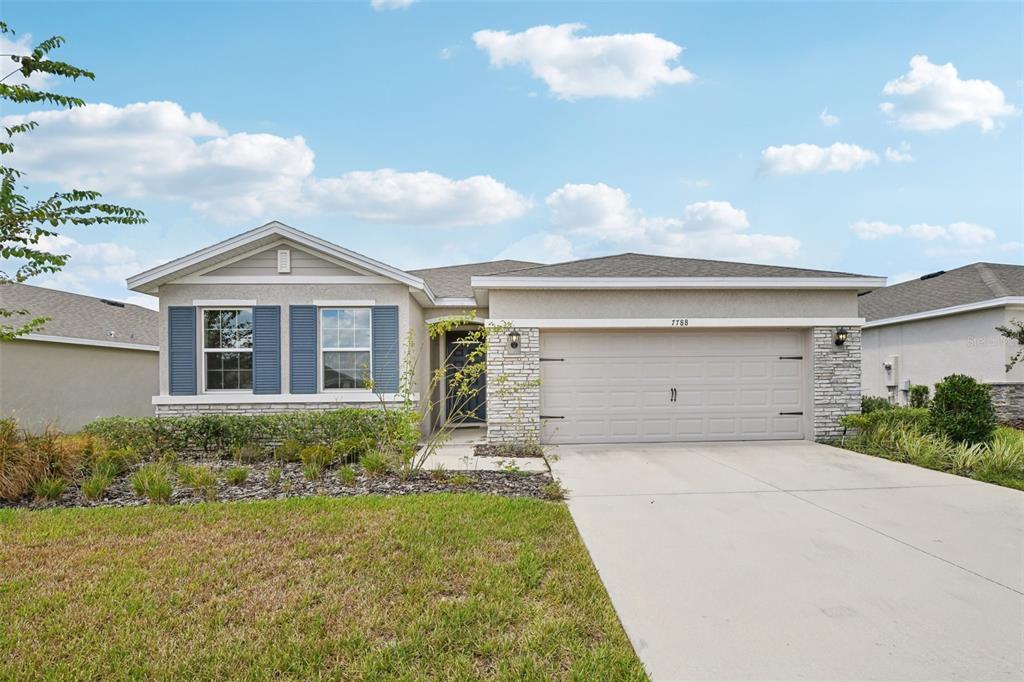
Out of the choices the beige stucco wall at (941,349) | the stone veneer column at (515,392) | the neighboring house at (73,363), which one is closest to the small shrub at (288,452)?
the stone veneer column at (515,392)

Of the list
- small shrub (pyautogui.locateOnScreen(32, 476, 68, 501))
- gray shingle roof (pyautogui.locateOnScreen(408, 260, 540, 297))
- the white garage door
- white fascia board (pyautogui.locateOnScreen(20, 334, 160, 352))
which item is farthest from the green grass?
→ white fascia board (pyautogui.locateOnScreen(20, 334, 160, 352))

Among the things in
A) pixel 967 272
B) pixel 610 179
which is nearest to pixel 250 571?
pixel 610 179

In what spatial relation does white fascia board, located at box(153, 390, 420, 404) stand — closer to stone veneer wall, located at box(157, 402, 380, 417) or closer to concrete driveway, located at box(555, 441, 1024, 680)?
stone veneer wall, located at box(157, 402, 380, 417)

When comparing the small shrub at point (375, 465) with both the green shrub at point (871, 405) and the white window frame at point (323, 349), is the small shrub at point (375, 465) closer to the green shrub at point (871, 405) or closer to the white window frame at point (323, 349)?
the white window frame at point (323, 349)

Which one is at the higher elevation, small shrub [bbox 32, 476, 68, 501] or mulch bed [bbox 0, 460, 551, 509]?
small shrub [bbox 32, 476, 68, 501]

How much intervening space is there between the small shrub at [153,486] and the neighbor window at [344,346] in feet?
12.7

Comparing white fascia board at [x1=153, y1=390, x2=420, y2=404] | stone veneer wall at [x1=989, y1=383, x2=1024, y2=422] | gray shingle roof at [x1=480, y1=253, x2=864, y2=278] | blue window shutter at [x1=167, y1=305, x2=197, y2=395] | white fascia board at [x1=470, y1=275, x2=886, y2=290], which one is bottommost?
stone veneer wall at [x1=989, y1=383, x2=1024, y2=422]

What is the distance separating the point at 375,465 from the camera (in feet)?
23.7

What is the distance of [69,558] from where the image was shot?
4422 mm

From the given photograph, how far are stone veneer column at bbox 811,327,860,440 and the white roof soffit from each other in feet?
24.8

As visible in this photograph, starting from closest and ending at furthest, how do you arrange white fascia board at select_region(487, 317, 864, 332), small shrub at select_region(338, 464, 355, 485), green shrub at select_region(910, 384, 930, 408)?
small shrub at select_region(338, 464, 355, 485) < white fascia board at select_region(487, 317, 864, 332) < green shrub at select_region(910, 384, 930, 408)

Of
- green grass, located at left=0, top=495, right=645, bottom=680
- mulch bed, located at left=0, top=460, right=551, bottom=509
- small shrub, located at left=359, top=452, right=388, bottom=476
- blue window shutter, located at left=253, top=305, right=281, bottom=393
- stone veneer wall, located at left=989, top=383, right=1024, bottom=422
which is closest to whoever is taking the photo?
green grass, located at left=0, top=495, right=645, bottom=680

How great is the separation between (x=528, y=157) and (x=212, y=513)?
9657mm

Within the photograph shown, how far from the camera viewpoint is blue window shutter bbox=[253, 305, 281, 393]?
34.7ft
